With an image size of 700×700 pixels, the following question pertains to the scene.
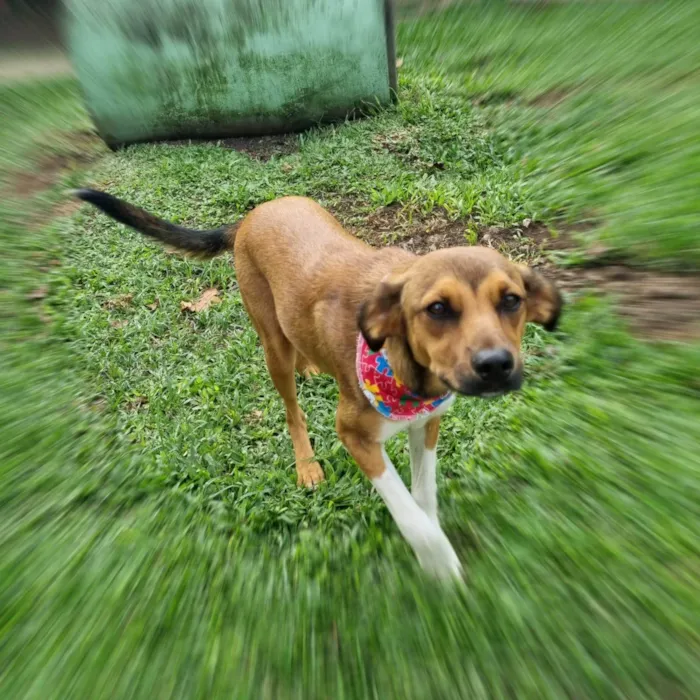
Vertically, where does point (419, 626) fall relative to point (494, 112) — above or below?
below

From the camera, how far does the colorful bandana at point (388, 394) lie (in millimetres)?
2463

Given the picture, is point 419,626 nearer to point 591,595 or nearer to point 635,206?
point 591,595

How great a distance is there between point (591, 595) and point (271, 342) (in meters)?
2.09

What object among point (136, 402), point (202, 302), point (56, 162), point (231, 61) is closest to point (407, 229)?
point (202, 302)

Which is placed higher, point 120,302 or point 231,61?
point 231,61

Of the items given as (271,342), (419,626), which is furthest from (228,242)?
(419,626)

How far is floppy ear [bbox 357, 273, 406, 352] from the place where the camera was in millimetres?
2369

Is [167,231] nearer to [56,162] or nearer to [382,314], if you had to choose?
[382,314]

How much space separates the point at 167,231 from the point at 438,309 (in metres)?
2.16

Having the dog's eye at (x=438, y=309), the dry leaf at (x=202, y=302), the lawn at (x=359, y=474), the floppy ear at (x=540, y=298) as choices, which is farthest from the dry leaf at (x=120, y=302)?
the floppy ear at (x=540, y=298)

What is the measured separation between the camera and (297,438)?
3.41m

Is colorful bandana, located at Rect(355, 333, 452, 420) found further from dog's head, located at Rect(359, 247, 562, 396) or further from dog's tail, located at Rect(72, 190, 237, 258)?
dog's tail, located at Rect(72, 190, 237, 258)

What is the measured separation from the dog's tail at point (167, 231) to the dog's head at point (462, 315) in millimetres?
1647

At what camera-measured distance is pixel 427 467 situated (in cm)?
274
